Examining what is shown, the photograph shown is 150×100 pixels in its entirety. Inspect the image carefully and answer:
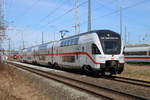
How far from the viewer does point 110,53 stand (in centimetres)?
1522

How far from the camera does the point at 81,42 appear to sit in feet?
57.5

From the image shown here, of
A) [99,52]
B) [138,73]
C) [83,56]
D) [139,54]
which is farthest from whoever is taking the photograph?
[139,54]

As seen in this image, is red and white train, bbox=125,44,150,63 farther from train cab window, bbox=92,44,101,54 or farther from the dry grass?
train cab window, bbox=92,44,101,54

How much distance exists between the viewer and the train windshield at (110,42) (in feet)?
50.0

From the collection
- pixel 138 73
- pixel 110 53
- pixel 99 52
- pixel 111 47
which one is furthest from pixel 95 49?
pixel 138 73

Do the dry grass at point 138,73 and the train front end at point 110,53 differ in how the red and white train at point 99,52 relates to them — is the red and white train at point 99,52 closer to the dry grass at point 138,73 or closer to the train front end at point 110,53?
the train front end at point 110,53

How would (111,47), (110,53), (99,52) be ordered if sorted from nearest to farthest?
(99,52) < (110,53) < (111,47)

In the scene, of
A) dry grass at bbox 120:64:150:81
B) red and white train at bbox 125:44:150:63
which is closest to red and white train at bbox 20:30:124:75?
dry grass at bbox 120:64:150:81

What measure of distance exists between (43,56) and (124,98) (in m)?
22.0

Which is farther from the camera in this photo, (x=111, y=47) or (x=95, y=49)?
(x=111, y=47)

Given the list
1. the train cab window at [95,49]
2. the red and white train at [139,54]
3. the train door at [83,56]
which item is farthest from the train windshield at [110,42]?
the red and white train at [139,54]

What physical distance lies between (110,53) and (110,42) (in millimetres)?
848

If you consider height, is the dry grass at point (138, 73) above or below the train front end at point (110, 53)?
below

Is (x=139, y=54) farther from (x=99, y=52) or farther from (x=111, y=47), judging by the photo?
(x=99, y=52)
